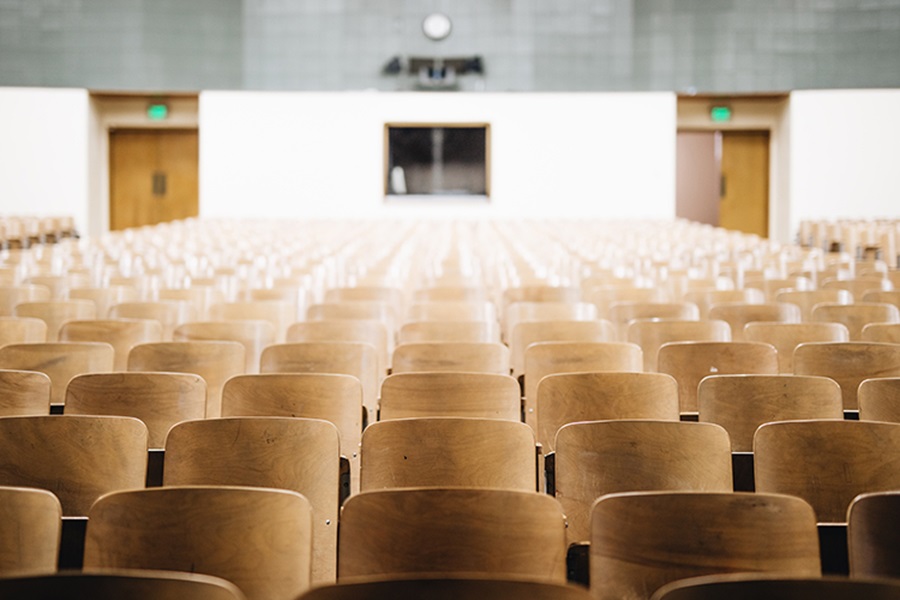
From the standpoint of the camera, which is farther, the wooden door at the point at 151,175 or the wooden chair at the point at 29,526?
the wooden door at the point at 151,175

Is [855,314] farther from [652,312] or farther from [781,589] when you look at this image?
[781,589]

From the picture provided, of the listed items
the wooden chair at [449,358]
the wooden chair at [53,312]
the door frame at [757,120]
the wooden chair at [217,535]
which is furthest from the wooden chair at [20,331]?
the door frame at [757,120]

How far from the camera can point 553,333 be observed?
14.6 ft

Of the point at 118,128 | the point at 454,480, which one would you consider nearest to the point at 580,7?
the point at 118,128

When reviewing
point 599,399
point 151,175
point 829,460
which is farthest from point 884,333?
point 151,175

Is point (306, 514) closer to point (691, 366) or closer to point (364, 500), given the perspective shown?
point (364, 500)

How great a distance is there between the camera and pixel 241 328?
14.7 ft

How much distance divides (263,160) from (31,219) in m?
4.66

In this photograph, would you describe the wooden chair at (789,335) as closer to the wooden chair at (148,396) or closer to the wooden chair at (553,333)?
the wooden chair at (553,333)

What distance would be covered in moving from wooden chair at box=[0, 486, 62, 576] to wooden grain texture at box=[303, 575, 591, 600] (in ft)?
2.61

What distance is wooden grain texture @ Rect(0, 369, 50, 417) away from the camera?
10.6 ft

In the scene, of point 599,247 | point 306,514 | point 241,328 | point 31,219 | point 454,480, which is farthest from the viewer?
point 31,219

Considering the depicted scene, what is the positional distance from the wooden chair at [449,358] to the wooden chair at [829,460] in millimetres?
1527

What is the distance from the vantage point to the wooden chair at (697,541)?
1.96 m
